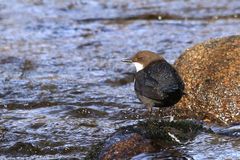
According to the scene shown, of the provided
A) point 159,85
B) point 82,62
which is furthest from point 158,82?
point 82,62

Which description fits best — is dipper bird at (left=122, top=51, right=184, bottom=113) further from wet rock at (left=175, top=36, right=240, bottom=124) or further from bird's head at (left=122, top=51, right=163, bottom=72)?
wet rock at (left=175, top=36, right=240, bottom=124)

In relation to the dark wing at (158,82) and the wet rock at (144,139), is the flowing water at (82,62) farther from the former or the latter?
the dark wing at (158,82)

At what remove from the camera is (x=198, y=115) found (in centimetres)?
777

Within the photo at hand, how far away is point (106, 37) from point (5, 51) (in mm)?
2045

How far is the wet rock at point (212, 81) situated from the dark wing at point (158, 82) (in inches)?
43.2

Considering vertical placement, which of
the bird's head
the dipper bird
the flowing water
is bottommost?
the flowing water

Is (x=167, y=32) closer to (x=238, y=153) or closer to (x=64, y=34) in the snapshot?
(x=64, y=34)

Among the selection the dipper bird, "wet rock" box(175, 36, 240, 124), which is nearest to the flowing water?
the dipper bird

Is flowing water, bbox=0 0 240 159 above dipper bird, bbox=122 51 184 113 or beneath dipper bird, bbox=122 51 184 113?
beneath

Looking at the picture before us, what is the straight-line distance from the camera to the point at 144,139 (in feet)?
20.2

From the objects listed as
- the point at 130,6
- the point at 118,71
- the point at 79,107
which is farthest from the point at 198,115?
the point at 130,6

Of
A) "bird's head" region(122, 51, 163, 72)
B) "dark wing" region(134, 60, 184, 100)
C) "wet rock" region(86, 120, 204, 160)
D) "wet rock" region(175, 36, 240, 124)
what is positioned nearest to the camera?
"wet rock" region(86, 120, 204, 160)

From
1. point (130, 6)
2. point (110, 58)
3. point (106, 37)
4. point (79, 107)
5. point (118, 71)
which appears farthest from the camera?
point (130, 6)

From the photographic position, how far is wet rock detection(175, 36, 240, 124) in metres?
7.62
